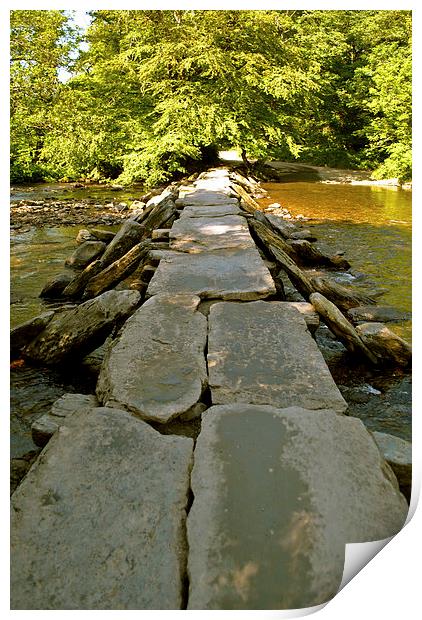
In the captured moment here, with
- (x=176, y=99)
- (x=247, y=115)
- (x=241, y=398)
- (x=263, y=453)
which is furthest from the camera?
(x=247, y=115)

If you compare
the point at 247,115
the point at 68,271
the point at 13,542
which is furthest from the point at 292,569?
the point at 247,115

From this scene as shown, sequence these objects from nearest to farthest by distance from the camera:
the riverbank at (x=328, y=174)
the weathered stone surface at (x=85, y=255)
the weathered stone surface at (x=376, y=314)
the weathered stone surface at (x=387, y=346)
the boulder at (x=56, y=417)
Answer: the boulder at (x=56, y=417)
the weathered stone surface at (x=387, y=346)
the weathered stone surface at (x=376, y=314)
the weathered stone surface at (x=85, y=255)
the riverbank at (x=328, y=174)

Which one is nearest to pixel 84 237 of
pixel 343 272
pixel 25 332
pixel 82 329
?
pixel 343 272

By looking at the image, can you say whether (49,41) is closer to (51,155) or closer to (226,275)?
(51,155)

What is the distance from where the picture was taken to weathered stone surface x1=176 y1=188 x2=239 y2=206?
5437 mm

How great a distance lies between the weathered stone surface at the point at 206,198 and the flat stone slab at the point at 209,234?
1.07m

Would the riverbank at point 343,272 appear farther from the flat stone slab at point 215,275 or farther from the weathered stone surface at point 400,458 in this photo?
the flat stone slab at point 215,275

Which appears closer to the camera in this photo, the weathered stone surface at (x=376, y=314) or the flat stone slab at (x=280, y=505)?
the flat stone slab at (x=280, y=505)

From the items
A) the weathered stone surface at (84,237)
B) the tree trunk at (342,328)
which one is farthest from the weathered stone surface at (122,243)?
the tree trunk at (342,328)

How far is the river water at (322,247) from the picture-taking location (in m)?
2.00

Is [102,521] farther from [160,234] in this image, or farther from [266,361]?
[160,234]

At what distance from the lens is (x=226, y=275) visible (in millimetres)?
2654

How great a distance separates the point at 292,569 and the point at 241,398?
0.64 meters

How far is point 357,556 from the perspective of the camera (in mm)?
1031
